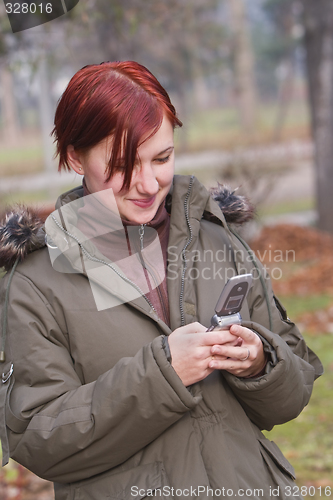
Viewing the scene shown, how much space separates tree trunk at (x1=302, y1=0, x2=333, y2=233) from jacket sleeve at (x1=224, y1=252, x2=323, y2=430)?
300 inches

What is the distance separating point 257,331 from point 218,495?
18.5 inches

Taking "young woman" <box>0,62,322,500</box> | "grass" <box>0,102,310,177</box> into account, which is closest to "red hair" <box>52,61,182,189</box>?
"young woman" <box>0,62,322,500</box>

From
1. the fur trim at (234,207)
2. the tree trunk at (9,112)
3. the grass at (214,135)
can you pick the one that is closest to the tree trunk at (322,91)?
the fur trim at (234,207)

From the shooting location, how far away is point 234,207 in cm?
194

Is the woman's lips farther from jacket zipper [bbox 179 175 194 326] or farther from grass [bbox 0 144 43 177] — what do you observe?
grass [bbox 0 144 43 177]

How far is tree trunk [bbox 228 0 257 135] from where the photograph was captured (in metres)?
26.0

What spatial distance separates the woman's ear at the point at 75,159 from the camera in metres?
1.69

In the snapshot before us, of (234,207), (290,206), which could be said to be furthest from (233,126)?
(234,207)

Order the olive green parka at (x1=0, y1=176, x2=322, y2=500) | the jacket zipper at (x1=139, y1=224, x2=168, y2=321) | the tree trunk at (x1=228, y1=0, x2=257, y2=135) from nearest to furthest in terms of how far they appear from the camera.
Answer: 1. the olive green parka at (x1=0, y1=176, x2=322, y2=500)
2. the jacket zipper at (x1=139, y1=224, x2=168, y2=321)
3. the tree trunk at (x1=228, y1=0, x2=257, y2=135)

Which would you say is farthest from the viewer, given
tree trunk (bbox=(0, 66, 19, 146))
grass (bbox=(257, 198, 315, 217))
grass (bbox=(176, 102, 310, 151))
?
tree trunk (bbox=(0, 66, 19, 146))

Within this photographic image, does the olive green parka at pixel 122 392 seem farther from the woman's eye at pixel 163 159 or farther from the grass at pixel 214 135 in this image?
the grass at pixel 214 135

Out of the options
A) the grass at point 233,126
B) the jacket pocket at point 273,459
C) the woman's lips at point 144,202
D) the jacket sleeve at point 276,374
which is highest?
the woman's lips at point 144,202

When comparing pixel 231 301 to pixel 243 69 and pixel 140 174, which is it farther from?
pixel 243 69

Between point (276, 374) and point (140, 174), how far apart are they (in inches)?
27.5
